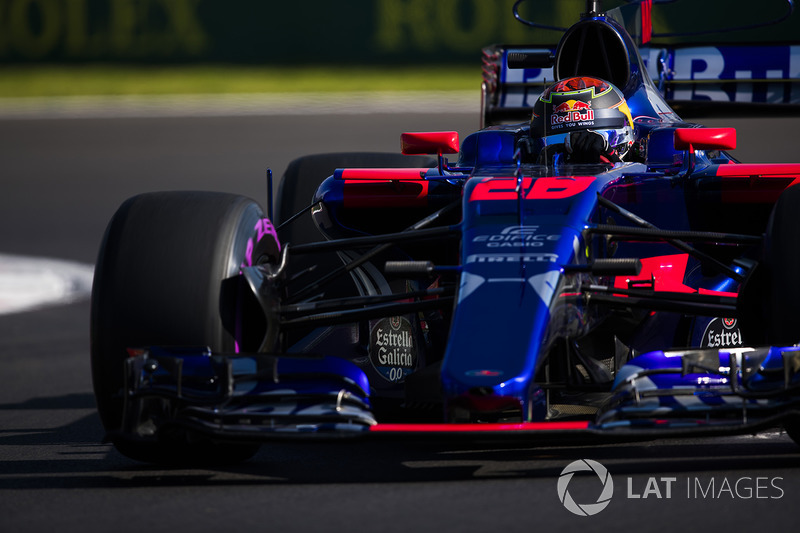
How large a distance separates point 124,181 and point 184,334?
472 inches

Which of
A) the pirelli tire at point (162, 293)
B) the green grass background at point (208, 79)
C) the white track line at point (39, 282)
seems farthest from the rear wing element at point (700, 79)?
the green grass background at point (208, 79)

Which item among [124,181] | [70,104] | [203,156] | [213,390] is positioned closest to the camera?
[213,390]

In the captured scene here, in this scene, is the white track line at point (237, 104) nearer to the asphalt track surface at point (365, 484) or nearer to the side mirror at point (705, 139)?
the asphalt track surface at point (365, 484)

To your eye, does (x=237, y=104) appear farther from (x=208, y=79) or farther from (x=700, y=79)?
(x=700, y=79)

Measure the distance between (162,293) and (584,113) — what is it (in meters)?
2.37

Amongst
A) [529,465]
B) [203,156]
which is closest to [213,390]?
[529,465]

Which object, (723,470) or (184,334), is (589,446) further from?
(184,334)

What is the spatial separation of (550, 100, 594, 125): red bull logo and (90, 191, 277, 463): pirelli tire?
1.86 m

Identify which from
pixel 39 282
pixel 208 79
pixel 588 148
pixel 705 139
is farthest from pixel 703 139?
pixel 208 79

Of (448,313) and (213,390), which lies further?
(448,313)

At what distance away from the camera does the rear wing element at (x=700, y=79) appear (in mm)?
8375

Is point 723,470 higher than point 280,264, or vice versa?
point 280,264

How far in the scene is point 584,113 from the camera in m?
6.18

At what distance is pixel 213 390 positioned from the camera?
4559 millimetres
